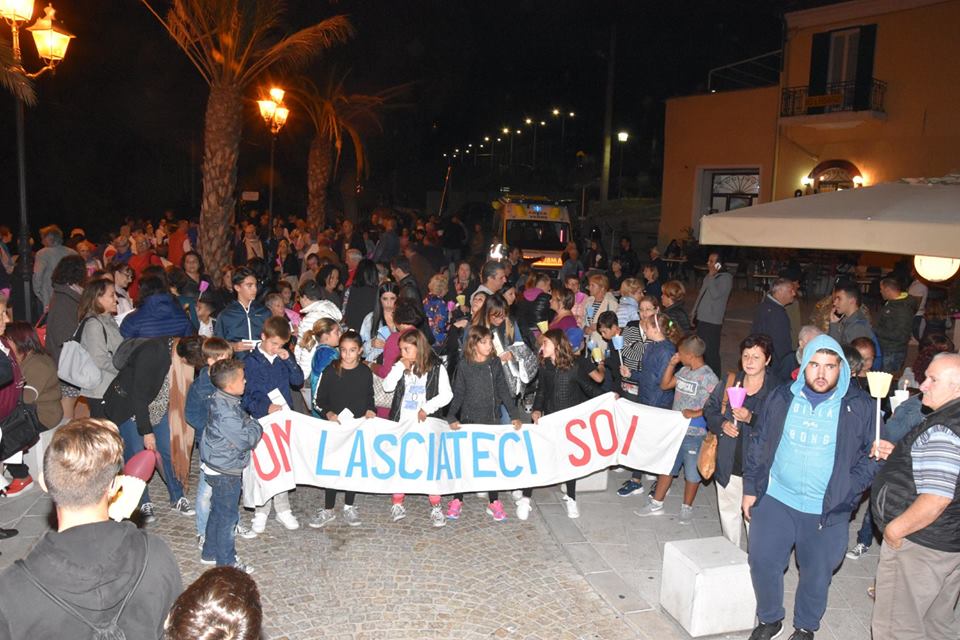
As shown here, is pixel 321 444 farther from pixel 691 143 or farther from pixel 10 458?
pixel 691 143

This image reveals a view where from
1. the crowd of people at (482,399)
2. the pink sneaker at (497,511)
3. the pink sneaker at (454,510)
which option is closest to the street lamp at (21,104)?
the crowd of people at (482,399)

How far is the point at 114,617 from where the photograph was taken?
286 cm

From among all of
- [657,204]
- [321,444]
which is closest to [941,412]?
[321,444]

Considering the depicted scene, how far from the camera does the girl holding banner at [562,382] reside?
7.36m

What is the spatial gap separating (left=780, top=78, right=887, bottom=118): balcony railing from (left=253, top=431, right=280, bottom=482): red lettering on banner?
74.5 feet

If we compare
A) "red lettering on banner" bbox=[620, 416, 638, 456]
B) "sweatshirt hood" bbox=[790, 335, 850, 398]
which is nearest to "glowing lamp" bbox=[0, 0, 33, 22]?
"red lettering on banner" bbox=[620, 416, 638, 456]

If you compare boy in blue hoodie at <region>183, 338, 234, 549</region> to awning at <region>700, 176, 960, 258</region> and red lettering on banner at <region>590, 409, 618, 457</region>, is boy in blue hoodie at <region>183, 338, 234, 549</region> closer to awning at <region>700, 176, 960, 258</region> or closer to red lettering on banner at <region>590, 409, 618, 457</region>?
red lettering on banner at <region>590, 409, 618, 457</region>

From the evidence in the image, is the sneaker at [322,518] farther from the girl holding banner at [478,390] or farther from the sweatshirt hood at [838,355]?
the sweatshirt hood at [838,355]

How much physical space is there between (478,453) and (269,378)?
201cm

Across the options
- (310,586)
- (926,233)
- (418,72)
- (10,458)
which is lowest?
(310,586)

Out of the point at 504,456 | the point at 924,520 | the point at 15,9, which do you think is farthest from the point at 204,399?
the point at 15,9

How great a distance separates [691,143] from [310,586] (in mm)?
26592

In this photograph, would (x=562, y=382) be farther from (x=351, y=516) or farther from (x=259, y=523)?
(x=259, y=523)

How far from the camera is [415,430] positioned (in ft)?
23.0
